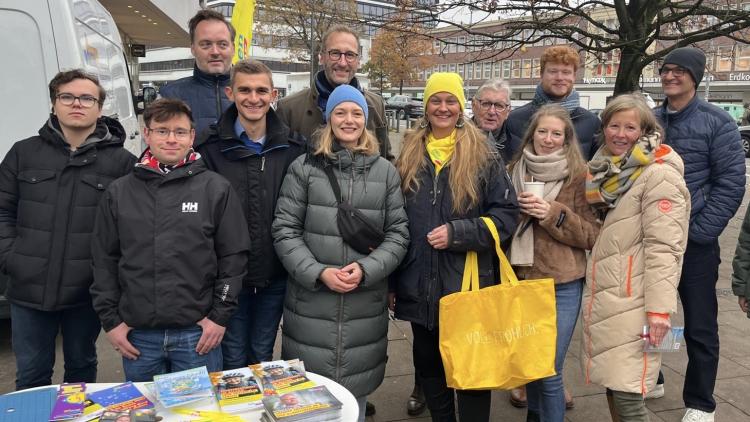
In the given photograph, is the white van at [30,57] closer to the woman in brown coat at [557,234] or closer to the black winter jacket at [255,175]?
the black winter jacket at [255,175]

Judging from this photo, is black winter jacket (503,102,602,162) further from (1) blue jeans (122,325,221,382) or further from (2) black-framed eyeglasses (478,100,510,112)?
(1) blue jeans (122,325,221,382)

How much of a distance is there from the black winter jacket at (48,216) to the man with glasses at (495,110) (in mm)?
2289

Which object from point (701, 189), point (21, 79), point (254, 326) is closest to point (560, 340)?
point (701, 189)

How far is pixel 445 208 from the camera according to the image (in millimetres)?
2670

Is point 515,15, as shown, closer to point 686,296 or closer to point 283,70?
point 686,296

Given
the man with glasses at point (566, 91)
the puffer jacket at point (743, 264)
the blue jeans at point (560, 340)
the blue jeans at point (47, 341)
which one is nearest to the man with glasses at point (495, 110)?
the man with glasses at point (566, 91)

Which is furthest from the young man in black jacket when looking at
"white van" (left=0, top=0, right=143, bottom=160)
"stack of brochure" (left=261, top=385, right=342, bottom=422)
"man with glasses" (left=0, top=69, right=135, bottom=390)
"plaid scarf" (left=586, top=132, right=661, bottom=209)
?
"white van" (left=0, top=0, right=143, bottom=160)

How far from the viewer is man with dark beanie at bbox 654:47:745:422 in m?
3.08

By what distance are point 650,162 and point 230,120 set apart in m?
2.05

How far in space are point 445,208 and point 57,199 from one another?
1839 mm

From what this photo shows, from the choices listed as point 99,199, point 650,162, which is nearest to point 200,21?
point 99,199

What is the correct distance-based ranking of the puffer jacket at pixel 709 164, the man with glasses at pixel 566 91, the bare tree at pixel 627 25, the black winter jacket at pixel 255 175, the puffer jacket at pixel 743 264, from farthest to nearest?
the bare tree at pixel 627 25, the man with glasses at pixel 566 91, the puffer jacket at pixel 709 164, the puffer jacket at pixel 743 264, the black winter jacket at pixel 255 175

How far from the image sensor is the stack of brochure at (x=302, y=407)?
1829 millimetres

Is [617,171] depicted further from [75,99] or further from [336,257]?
[75,99]
